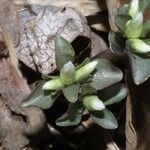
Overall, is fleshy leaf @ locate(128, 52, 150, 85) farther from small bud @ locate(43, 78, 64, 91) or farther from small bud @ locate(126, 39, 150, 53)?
small bud @ locate(43, 78, 64, 91)

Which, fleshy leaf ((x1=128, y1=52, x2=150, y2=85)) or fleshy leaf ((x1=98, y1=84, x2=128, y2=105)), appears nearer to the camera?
fleshy leaf ((x1=128, y1=52, x2=150, y2=85))

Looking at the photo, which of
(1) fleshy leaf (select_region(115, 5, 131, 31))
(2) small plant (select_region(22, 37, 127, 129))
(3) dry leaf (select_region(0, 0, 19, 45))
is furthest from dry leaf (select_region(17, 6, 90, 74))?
(1) fleshy leaf (select_region(115, 5, 131, 31))

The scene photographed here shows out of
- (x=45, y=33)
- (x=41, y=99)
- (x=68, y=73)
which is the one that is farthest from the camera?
(x=45, y=33)

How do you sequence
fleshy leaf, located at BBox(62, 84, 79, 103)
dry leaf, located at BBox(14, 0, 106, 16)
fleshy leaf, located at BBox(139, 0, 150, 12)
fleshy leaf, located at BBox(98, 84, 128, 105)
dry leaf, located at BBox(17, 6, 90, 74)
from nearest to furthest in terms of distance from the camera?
fleshy leaf, located at BBox(62, 84, 79, 103), fleshy leaf, located at BBox(139, 0, 150, 12), fleshy leaf, located at BBox(98, 84, 128, 105), dry leaf, located at BBox(17, 6, 90, 74), dry leaf, located at BBox(14, 0, 106, 16)

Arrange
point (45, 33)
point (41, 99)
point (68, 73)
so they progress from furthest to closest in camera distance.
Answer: point (45, 33) → point (41, 99) → point (68, 73)

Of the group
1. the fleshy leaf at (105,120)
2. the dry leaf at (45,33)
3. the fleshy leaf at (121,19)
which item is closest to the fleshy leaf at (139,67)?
the fleshy leaf at (121,19)

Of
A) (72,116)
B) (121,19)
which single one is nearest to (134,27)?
(121,19)

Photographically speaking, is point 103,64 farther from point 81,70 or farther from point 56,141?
point 56,141

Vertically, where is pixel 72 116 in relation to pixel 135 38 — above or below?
below

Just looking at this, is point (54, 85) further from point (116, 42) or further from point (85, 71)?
point (116, 42)
